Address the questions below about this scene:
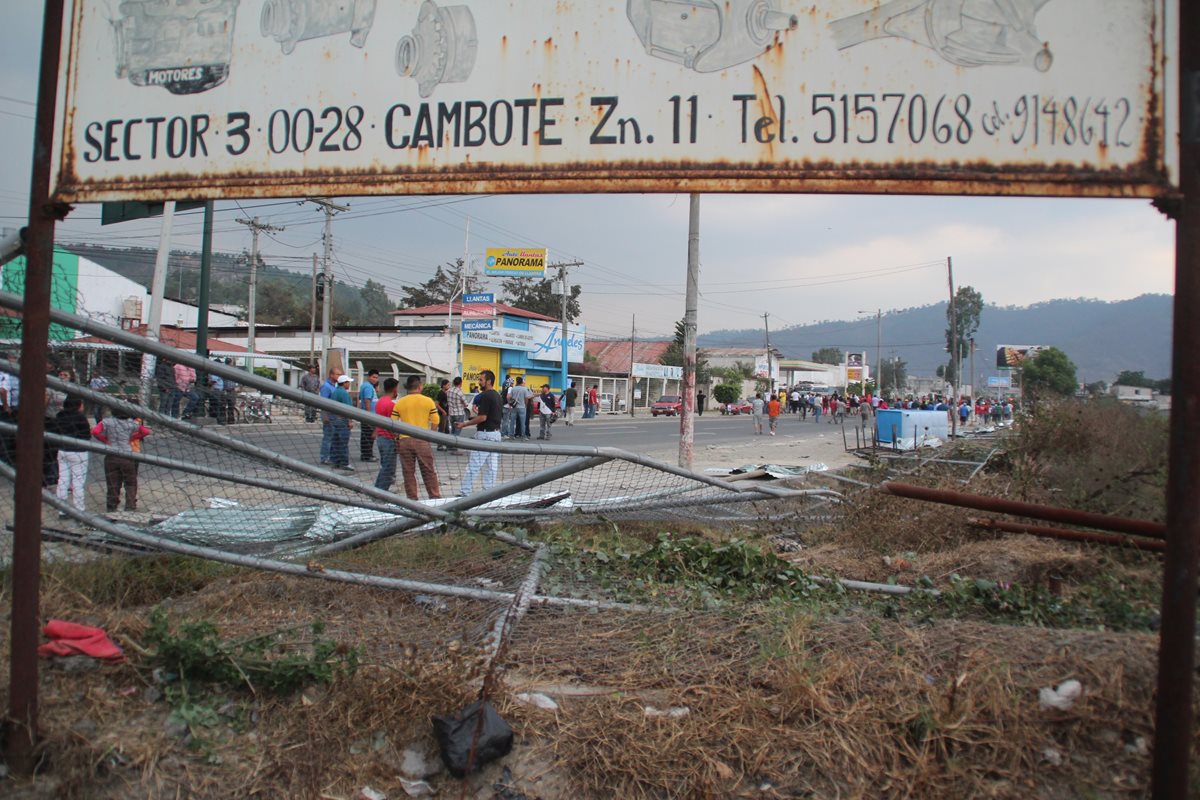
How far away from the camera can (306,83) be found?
2.78 metres

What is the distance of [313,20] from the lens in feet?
9.18

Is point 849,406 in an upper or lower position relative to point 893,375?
lower

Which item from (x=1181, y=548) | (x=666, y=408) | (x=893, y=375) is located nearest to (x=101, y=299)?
(x=666, y=408)

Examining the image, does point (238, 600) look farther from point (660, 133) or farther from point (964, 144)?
point (964, 144)

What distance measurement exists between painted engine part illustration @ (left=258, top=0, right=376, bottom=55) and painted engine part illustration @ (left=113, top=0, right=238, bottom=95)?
162 millimetres

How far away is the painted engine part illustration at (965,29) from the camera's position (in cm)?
233

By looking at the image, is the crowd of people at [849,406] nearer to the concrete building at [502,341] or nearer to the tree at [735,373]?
the tree at [735,373]

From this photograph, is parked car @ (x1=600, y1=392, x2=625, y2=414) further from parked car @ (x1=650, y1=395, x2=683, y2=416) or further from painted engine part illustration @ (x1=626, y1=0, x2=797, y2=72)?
painted engine part illustration @ (x1=626, y1=0, x2=797, y2=72)

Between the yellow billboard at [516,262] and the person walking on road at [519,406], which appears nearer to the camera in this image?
the person walking on road at [519,406]

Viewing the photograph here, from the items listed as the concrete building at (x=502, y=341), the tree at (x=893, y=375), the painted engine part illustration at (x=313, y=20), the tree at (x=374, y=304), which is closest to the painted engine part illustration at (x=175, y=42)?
the painted engine part illustration at (x=313, y=20)

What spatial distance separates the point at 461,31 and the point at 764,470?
9441 mm

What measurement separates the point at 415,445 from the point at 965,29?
4.51 metres

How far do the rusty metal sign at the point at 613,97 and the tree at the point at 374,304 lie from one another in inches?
3746

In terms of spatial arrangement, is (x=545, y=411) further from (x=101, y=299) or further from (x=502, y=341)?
(x=101, y=299)
